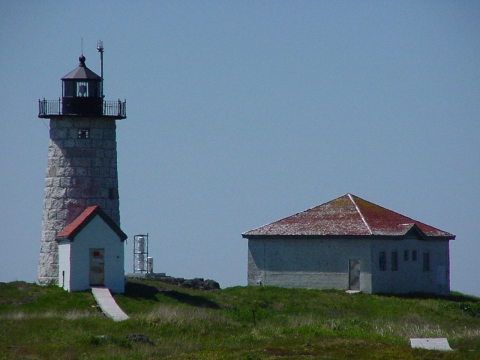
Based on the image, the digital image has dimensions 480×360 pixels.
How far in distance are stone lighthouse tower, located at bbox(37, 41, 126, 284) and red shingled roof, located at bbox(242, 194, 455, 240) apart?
30.8 feet

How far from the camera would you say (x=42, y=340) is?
29.2m

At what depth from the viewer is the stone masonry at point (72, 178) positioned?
4288 centimetres

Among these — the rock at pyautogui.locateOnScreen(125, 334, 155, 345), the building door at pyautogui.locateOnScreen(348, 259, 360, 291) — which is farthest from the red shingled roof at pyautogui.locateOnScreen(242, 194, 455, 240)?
the rock at pyautogui.locateOnScreen(125, 334, 155, 345)

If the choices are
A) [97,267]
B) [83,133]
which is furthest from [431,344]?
[83,133]

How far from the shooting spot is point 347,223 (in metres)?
48.8

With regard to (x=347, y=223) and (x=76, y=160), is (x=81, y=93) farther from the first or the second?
(x=347, y=223)

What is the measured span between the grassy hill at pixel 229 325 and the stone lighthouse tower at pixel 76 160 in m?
2.94

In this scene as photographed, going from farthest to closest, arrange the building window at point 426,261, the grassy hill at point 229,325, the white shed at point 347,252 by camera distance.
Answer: the building window at point 426,261, the white shed at point 347,252, the grassy hill at point 229,325

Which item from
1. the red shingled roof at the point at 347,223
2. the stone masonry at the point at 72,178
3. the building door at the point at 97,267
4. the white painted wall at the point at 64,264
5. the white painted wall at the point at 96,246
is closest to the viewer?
the white painted wall at the point at 96,246

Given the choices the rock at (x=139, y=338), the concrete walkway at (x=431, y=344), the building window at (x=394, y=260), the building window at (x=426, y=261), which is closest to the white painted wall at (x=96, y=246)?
the rock at (x=139, y=338)

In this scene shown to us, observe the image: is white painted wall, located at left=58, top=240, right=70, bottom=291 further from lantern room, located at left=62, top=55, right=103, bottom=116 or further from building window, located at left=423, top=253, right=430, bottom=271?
building window, located at left=423, top=253, right=430, bottom=271

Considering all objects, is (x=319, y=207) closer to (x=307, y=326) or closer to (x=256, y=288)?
(x=256, y=288)

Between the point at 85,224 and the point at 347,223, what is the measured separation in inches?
557

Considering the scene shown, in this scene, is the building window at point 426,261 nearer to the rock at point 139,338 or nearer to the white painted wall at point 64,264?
the white painted wall at point 64,264
